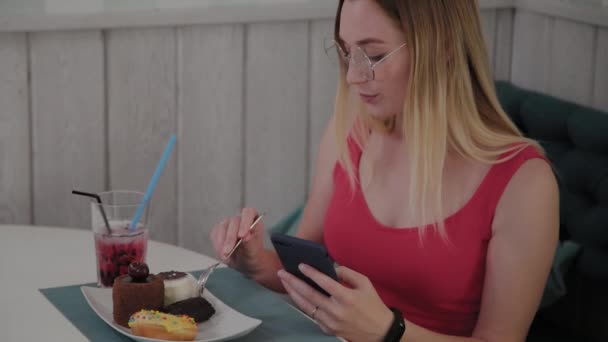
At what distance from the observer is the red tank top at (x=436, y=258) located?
5.46ft

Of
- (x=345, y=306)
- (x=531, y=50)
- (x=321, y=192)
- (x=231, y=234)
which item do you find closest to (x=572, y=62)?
(x=531, y=50)

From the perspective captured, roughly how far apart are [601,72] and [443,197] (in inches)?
34.9

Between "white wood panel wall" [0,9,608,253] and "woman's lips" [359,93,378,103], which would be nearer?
"woman's lips" [359,93,378,103]

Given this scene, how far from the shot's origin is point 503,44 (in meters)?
2.82

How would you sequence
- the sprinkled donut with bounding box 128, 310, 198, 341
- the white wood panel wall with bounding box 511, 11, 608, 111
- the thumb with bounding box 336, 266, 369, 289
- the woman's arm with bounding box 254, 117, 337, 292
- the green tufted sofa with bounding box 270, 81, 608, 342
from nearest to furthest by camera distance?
1. the sprinkled donut with bounding box 128, 310, 198, 341
2. the thumb with bounding box 336, 266, 369, 289
3. the woman's arm with bounding box 254, 117, 337, 292
4. the green tufted sofa with bounding box 270, 81, 608, 342
5. the white wood panel wall with bounding box 511, 11, 608, 111

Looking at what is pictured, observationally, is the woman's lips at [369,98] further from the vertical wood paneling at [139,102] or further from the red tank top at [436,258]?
the vertical wood paneling at [139,102]

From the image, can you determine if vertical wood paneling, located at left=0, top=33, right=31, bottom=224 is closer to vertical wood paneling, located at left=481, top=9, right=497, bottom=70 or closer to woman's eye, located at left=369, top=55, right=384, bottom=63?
woman's eye, located at left=369, top=55, right=384, bottom=63

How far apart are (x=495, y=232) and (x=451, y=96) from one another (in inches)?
9.5

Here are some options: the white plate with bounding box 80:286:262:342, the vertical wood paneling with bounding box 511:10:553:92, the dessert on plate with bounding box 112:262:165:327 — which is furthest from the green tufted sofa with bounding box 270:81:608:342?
the dessert on plate with bounding box 112:262:165:327

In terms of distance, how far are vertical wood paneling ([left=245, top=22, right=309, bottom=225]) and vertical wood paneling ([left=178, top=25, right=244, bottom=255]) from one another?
4 cm

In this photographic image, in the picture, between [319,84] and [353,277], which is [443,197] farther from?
[319,84]

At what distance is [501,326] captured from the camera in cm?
161

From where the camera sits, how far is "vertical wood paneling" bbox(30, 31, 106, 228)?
236 centimetres

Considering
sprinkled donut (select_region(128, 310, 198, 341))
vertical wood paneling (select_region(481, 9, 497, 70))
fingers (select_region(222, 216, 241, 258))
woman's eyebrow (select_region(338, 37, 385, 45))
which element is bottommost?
sprinkled donut (select_region(128, 310, 198, 341))
